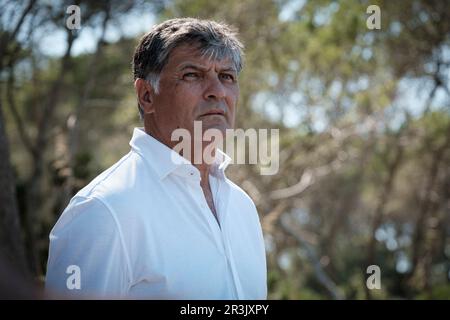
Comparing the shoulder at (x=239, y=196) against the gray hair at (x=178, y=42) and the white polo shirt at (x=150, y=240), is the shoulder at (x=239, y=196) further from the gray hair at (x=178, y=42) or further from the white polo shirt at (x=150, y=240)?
the gray hair at (x=178, y=42)

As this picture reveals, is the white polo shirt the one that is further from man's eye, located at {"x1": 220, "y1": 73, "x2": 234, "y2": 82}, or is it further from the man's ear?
man's eye, located at {"x1": 220, "y1": 73, "x2": 234, "y2": 82}

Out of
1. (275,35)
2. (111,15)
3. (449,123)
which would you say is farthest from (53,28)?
(449,123)

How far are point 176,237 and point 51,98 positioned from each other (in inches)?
387

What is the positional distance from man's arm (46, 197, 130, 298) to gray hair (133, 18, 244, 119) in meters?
0.80

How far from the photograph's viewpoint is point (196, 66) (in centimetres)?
274

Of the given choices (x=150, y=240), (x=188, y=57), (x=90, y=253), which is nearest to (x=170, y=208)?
(x=150, y=240)

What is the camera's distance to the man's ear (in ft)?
9.50

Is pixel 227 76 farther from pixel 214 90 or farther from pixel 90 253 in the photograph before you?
pixel 90 253

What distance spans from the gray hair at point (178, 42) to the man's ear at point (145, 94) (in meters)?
0.03

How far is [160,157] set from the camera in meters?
2.60

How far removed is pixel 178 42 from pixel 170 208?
0.75 metres

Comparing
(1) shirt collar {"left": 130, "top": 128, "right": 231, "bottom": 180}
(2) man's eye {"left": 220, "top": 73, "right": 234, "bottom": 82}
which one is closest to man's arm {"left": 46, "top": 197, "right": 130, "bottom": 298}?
(1) shirt collar {"left": 130, "top": 128, "right": 231, "bottom": 180}

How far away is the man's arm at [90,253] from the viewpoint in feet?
7.27
